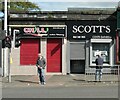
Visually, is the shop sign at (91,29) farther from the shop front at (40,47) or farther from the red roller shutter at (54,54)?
the red roller shutter at (54,54)

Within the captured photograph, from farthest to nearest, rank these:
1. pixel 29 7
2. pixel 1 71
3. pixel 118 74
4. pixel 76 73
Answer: pixel 29 7 → pixel 76 73 → pixel 1 71 → pixel 118 74

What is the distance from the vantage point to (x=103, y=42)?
92.6 ft

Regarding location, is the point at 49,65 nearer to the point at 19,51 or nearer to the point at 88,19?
the point at 19,51

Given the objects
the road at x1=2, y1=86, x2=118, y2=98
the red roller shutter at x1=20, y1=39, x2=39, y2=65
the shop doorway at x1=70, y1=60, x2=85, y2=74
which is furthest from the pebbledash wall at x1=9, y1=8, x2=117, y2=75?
the road at x1=2, y1=86, x2=118, y2=98

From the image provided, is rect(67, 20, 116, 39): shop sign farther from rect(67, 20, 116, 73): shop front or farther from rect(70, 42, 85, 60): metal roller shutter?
rect(70, 42, 85, 60): metal roller shutter

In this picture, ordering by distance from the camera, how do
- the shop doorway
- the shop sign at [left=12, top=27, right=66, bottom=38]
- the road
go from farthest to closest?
the shop doorway → the shop sign at [left=12, top=27, right=66, bottom=38] → the road

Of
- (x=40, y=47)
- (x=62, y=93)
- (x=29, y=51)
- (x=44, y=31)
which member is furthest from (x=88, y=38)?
(x=62, y=93)

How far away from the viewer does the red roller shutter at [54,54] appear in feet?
92.8

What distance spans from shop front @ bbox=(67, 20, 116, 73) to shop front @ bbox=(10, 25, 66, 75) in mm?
700

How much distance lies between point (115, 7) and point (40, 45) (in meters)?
6.83

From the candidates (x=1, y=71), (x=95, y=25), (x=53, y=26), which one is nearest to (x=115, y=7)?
(x=95, y=25)

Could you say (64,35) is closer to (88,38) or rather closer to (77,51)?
(77,51)

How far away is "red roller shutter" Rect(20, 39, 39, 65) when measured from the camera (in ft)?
93.2

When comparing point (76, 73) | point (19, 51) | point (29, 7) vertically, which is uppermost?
point (29, 7)
